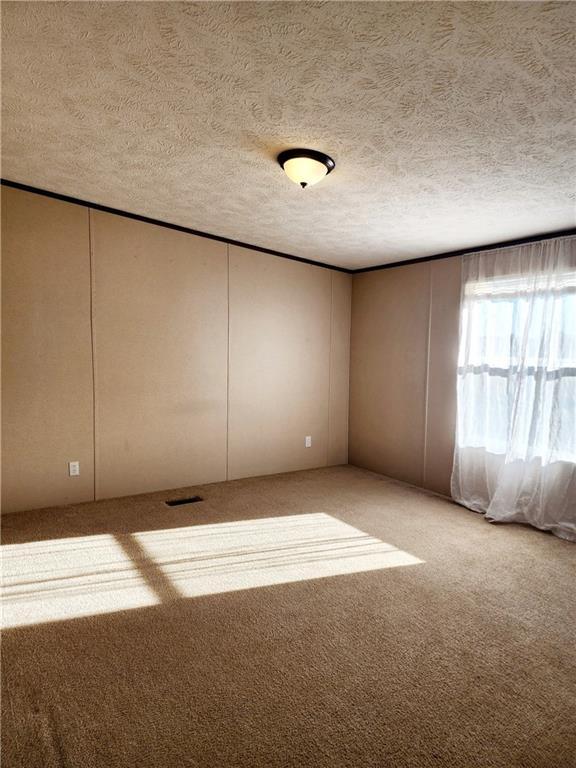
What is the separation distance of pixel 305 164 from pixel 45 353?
9.09 ft

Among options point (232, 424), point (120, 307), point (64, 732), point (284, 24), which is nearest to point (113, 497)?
point (232, 424)

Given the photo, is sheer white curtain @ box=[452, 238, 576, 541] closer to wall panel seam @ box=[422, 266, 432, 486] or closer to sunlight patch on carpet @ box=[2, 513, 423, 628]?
wall panel seam @ box=[422, 266, 432, 486]

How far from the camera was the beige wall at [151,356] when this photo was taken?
4098 mm

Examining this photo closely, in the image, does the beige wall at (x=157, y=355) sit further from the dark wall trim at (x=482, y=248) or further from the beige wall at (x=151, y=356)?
the dark wall trim at (x=482, y=248)

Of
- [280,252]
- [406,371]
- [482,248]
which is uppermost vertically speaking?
[280,252]

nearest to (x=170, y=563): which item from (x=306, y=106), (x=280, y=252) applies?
(x=306, y=106)

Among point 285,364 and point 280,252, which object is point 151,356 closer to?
point 285,364

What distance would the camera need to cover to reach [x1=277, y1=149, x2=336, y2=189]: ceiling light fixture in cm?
290

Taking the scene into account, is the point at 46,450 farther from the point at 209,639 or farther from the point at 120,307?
the point at 209,639

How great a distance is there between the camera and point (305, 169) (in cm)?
294

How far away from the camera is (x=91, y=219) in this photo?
14.2 ft

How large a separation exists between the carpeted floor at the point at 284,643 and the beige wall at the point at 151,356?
2.39 ft

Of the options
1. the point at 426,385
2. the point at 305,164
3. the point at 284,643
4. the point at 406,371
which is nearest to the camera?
the point at 284,643

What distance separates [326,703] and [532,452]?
2.92m
